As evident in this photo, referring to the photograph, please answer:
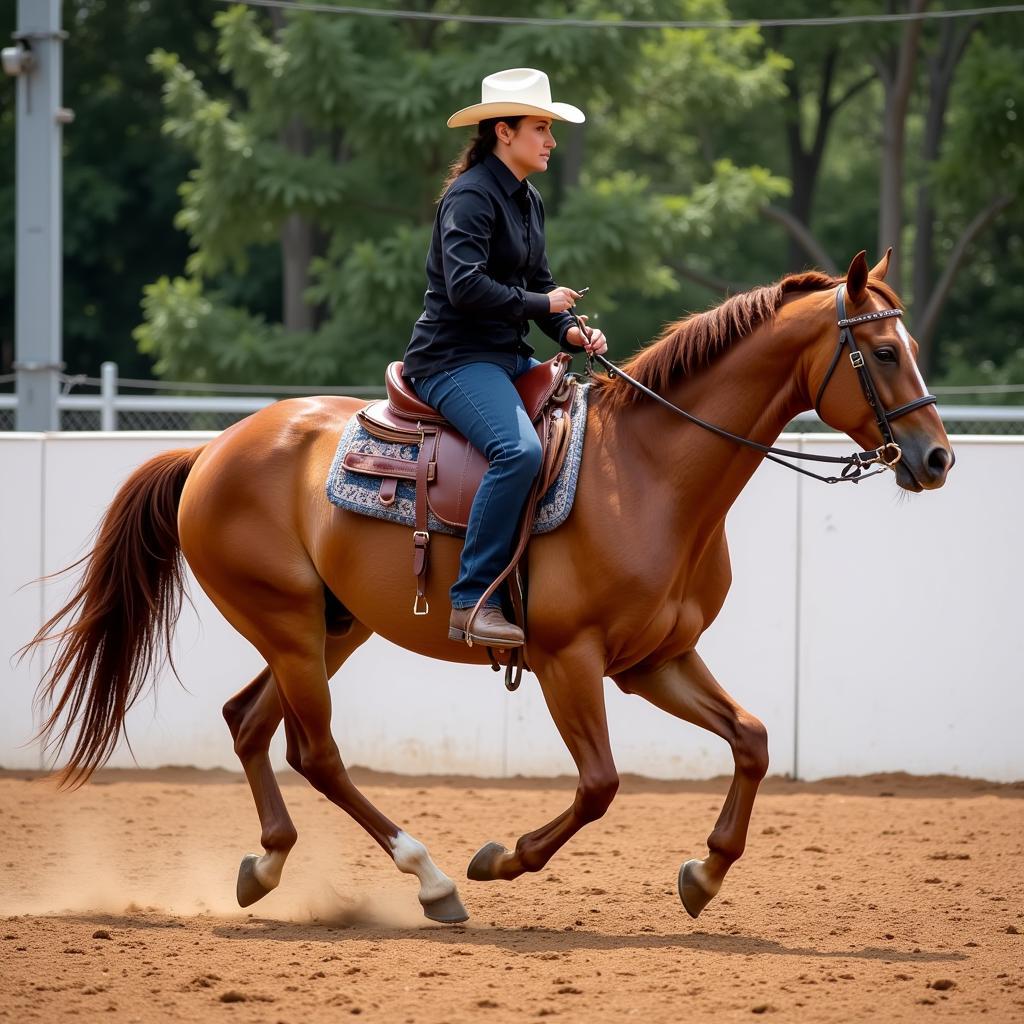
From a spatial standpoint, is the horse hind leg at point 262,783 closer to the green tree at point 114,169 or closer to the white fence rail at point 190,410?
the white fence rail at point 190,410

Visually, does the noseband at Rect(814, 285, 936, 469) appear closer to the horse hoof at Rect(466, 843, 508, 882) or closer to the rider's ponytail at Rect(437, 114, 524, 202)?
the rider's ponytail at Rect(437, 114, 524, 202)

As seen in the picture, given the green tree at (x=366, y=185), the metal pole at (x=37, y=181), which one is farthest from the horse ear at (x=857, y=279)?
the green tree at (x=366, y=185)

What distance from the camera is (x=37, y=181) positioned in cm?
916

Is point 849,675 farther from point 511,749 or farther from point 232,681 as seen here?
point 232,681

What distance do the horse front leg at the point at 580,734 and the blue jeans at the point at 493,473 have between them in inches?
13.5

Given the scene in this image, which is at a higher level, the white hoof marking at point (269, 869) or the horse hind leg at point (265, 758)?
the horse hind leg at point (265, 758)

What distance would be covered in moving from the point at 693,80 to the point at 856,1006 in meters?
15.9

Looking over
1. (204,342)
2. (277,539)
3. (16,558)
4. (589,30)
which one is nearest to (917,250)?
(589,30)

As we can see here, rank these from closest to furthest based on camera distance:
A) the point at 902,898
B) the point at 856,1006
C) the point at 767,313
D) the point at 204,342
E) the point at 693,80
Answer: the point at 856,1006 < the point at 767,313 < the point at 902,898 < the point at 204,342 < the point at 693,80

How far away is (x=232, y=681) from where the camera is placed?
26.6ft

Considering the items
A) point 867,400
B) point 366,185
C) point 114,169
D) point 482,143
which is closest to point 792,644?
point 867,400

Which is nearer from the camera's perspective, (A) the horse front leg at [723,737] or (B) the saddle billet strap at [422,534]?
(A) the horse front leg at [723,737]

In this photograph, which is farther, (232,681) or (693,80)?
(693,80)

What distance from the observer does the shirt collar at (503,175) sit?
16.3ft
